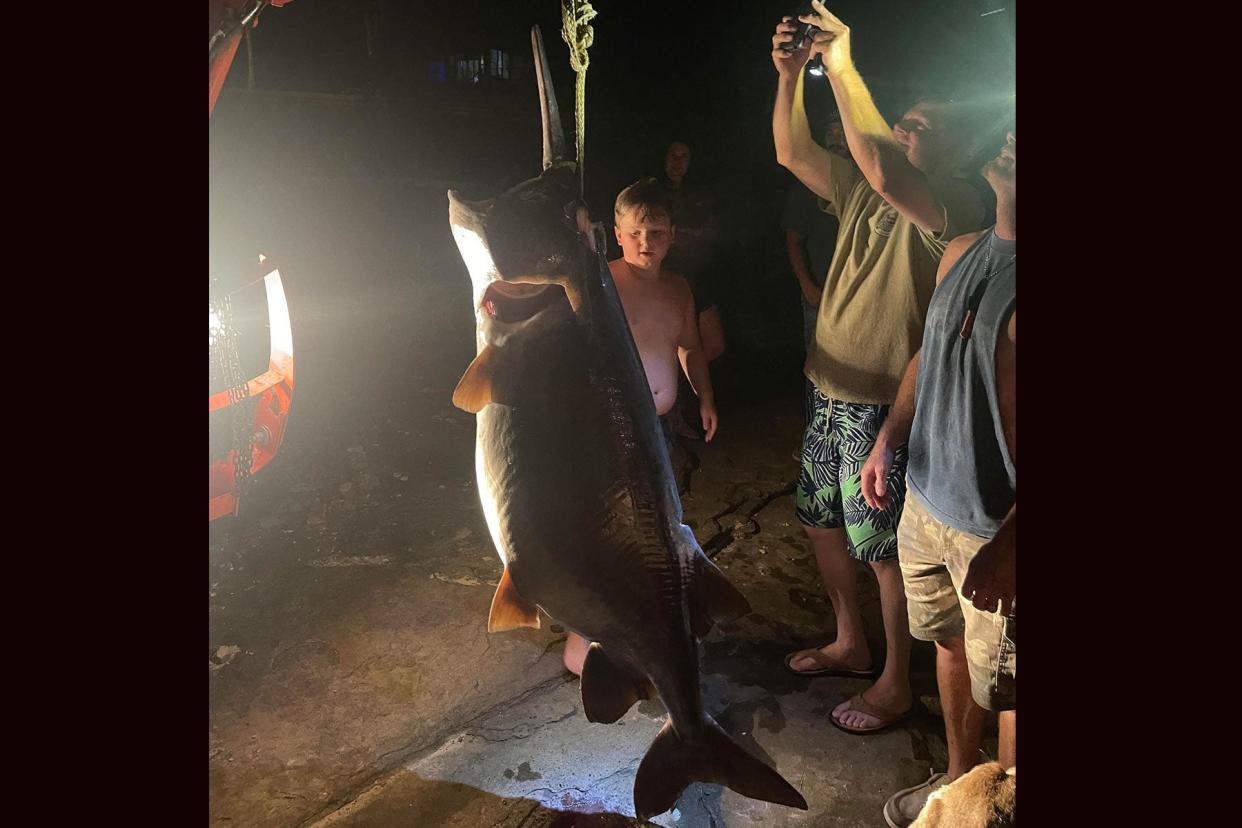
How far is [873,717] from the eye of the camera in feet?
10.3

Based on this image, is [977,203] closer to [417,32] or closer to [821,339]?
[821,339]

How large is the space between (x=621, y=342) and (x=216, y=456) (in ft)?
10.6

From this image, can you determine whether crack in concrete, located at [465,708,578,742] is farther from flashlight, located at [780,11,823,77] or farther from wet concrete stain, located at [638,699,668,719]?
flashlight, located at [780,11,823,77]

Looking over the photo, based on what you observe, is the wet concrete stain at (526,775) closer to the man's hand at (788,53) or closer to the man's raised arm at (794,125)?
the man's raised arm at (794,125)

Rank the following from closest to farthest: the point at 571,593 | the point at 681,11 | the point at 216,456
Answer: the point at 571,593 < the point at 216,456 < the point at 681,11

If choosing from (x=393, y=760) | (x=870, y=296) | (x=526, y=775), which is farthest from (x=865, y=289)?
(x=393, y=760)

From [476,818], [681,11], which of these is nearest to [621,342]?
[476,818]

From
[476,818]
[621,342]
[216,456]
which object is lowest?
[476,818]

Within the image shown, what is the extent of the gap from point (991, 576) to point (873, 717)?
1.42 m

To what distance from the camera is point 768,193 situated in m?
7.95

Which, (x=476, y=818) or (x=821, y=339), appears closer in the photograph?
(x=476, y=818)

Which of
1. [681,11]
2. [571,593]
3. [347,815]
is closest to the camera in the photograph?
[571,593]

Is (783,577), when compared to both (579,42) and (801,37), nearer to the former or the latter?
(801,37)

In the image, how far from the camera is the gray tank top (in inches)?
80.8
